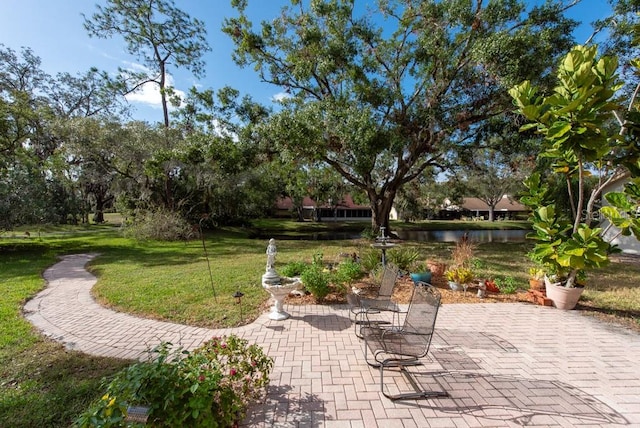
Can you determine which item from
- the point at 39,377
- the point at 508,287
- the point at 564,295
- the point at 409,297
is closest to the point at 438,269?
→ the point at 508,287

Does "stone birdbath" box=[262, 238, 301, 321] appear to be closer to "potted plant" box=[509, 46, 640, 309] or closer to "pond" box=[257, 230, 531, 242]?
"potted plant" box=[509, 46, 640, 309]

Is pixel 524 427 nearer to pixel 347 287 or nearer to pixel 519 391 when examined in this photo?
pixel 519 391

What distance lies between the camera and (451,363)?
3518mm

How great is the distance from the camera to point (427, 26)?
1066 centimetres

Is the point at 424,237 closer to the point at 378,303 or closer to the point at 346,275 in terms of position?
the point at 346,275

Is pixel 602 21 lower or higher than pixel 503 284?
higher

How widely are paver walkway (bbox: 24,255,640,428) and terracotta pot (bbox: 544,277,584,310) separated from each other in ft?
0.86

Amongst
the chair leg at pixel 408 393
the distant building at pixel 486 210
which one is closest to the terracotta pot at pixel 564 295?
the chair leg at pixel 408 393

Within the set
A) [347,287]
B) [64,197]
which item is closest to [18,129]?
[64,197]

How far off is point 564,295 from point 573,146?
2835 mm

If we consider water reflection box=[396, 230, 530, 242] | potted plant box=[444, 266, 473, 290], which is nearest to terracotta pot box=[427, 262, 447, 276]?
potted plant box=[444, 266, 473, 290]

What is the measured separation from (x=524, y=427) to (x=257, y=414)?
93.6 inches

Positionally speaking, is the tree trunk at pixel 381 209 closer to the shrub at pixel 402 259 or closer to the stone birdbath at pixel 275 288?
the shrub at pixel 402 259

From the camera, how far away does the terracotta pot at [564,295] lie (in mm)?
5324
